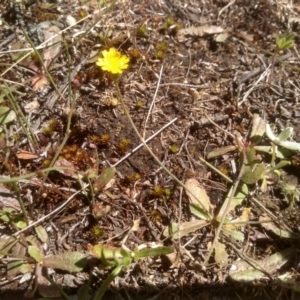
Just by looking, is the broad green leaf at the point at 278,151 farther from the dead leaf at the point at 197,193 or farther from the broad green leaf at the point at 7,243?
the broad green leaf at the point at 7,243

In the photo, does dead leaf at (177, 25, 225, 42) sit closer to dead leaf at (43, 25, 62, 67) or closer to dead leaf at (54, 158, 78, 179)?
dead leaf at (43, 25, 62, 67)

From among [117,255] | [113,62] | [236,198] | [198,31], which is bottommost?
[236,198]

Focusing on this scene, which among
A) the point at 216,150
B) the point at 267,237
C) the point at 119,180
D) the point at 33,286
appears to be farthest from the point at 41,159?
the point at 267,237

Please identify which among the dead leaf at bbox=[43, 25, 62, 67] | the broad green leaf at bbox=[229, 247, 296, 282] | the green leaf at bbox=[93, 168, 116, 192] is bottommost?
the broad green leaf at bbox=[229, 247, 296, 282]

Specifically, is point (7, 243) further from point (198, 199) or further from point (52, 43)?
point (52, 43)

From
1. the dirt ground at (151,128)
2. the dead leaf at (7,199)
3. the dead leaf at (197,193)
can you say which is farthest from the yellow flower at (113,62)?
the dead leaf at (7,199)

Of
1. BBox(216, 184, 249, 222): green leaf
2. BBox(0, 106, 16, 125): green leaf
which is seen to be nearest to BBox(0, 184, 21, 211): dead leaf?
BBox(0, 106, 16, 125): green leaf

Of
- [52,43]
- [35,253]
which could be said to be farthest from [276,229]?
[52,43]

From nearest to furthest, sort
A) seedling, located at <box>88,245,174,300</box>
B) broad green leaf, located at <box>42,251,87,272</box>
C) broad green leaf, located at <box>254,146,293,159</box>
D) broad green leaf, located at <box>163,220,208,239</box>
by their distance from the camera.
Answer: seedling, located at <box>88,245,174,300</box>
broad green leaf, located at <box>42,251,87,272</box>
broad green leaf, located at <box>163,220,208,239</box>
broad green leaf, located at <box>254,146,293,159</box>
